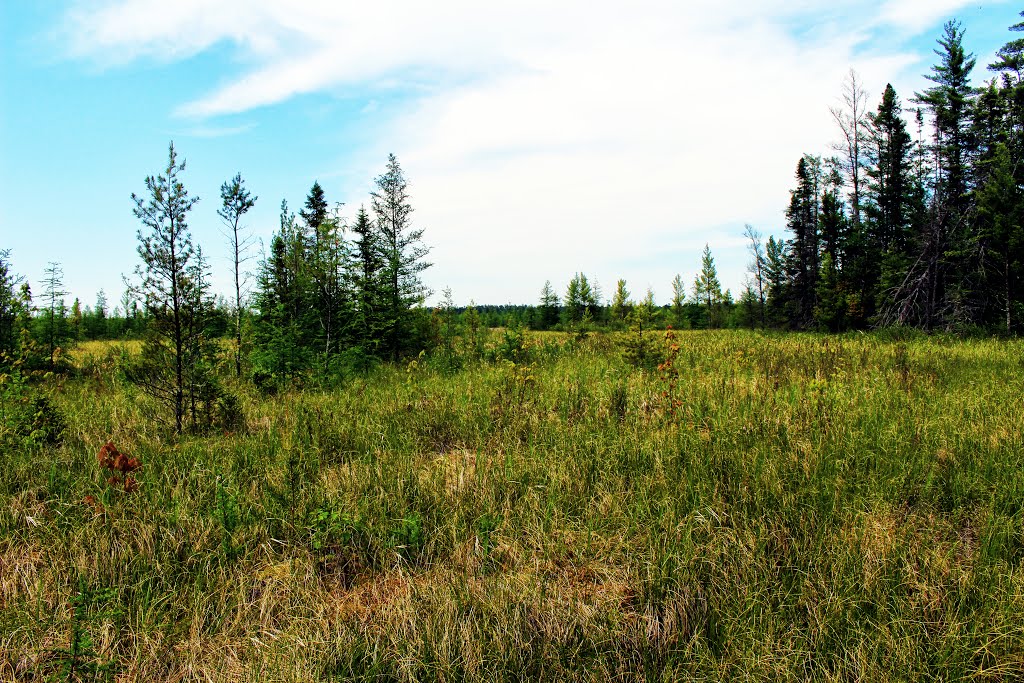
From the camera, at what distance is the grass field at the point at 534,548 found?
230cm

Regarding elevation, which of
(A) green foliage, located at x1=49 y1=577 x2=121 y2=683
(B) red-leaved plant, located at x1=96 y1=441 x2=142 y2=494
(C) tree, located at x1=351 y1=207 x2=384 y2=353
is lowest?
(A) green foliage, located at x1=49 y1=577 x2=121 y2=683

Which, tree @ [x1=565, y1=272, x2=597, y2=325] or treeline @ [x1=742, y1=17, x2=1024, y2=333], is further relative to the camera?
tree @ [x1=565, y1=272, x2=597, y2=325]

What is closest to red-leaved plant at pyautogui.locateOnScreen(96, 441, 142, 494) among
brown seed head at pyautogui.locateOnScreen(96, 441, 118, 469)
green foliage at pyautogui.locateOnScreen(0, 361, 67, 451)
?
brown seed head at pyautogui.locateOnScreen(96, 441, 118, 469)

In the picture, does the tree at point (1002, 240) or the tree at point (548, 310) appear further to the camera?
the tree at point (548, 310)

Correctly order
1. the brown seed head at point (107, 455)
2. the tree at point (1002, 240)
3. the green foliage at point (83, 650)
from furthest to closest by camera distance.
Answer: the tree at point (1002, 240) < the brown seed head at point (107, 455) < the green foliage at point (83, 650)

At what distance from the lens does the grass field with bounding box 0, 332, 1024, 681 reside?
2305 mm

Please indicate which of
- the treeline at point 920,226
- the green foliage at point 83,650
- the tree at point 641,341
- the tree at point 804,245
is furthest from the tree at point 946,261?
the green foliage at point 83,650

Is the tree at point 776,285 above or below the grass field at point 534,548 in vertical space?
above

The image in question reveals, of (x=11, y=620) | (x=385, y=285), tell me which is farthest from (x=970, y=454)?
(x=385, y=285)

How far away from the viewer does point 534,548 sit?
10.2ft

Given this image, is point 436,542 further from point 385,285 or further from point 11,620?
point 385,285

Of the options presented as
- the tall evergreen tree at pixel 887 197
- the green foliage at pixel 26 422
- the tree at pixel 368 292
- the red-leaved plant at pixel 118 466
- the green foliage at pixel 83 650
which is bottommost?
the green foliage at pixel 83 650

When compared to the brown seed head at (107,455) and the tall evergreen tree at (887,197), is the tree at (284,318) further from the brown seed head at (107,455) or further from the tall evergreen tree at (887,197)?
the tall evergreen tree at (887,197)

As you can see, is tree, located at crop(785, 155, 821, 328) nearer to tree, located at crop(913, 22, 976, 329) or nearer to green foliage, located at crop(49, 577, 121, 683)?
tree, located at crop(913, 22, 976, 329)
